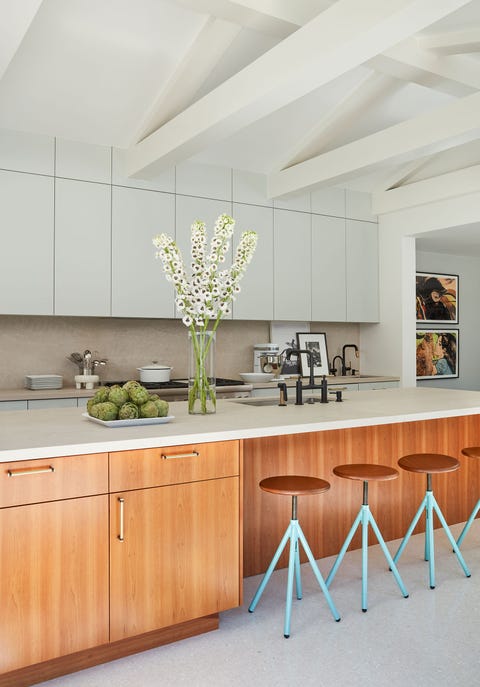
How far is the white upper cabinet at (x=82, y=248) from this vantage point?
4.75m

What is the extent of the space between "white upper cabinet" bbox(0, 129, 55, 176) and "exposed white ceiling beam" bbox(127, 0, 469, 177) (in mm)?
940

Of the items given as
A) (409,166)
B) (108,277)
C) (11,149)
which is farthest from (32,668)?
(409,166)

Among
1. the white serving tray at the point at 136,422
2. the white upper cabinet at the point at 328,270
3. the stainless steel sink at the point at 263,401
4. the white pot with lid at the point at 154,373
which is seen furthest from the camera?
the white upper cabinet at the point at 328,270

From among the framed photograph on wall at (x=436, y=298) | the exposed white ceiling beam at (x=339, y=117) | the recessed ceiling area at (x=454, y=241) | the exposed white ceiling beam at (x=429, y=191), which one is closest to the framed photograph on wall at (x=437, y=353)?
A: the framed photograph on wall at (x=436, y=298)

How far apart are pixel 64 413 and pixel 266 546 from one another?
1252 mm

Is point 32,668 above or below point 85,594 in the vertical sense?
below

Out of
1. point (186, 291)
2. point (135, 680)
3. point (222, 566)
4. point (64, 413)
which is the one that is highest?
point (186, 291)

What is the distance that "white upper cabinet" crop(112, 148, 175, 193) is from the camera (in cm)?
498

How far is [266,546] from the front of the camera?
3156 mm

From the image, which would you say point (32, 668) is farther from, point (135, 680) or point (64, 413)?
point (64, 413)

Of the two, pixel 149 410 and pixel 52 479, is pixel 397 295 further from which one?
pixel 52 479

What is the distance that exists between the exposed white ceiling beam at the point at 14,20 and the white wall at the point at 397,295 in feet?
13.5

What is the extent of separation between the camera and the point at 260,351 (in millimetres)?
6051

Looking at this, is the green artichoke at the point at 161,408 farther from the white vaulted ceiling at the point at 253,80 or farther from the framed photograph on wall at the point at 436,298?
the framed photograph on wall at the point at 436,298
